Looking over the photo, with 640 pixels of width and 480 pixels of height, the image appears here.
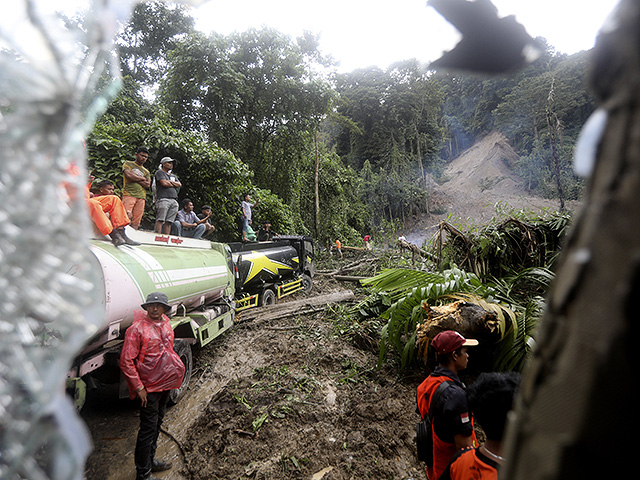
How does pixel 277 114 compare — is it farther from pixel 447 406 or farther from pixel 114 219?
pixel 447 406

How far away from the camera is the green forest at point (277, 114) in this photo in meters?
9.59

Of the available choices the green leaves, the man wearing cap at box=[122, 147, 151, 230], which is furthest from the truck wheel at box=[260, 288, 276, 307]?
the green leaves

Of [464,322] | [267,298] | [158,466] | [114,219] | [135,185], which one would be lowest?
[267,298]

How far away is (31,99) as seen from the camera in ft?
1.42

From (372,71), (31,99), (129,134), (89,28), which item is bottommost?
(31,99)

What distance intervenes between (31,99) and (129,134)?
9309 millimetres

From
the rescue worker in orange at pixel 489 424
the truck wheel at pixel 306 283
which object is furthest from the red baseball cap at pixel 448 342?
the truck wheel at pixel 306 283

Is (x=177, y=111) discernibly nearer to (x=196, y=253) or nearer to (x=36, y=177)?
(x=196, y=253)

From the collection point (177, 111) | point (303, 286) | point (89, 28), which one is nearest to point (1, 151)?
point (89, 28)

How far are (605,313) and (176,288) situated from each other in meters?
4.75

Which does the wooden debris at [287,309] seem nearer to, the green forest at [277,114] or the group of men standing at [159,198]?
the group of men standing at [159,198]

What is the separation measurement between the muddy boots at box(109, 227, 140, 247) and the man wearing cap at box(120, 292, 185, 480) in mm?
1079

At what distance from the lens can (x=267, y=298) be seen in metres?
8.87

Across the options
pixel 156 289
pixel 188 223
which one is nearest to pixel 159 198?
pixel 188 223
